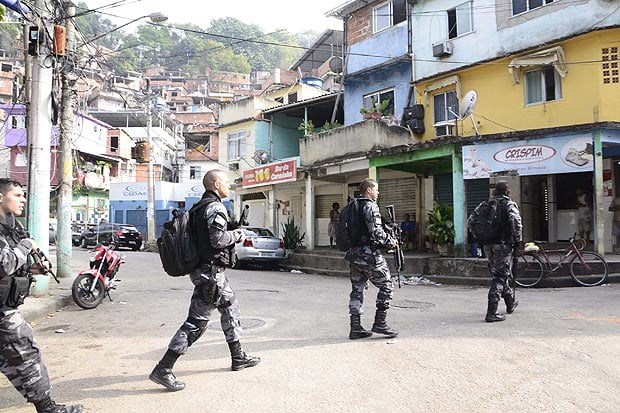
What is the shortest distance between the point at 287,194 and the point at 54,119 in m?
15.4

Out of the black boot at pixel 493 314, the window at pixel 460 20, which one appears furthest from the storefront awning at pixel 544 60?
the black boot at pixel 493 314

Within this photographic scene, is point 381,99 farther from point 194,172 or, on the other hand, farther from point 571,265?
point 194,172

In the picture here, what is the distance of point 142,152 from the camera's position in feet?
111

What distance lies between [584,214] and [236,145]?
1861 centimetres

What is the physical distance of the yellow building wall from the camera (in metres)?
12.7

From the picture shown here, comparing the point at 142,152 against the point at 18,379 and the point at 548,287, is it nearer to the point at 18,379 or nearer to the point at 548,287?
the point at 548,287

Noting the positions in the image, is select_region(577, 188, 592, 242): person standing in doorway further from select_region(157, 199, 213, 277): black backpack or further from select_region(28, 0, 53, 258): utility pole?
select_region(28, 0, 53, 258): utility pole

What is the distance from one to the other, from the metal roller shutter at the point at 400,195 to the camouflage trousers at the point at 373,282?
12.3 m

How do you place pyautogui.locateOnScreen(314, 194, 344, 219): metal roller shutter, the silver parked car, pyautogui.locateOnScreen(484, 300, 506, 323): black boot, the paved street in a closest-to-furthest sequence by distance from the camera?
the paved street
pyautogui.locateOnScreen(484, 300, 506, 323): black boot
the silver parked car
pyautogui.locateOnScreen(314, 194, 344, 219): metal roller shutter

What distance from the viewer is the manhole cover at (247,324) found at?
6219 mm

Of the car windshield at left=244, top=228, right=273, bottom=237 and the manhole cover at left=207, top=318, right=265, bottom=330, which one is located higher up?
the car windshield at left=244, top=228, right=273, bottom=237

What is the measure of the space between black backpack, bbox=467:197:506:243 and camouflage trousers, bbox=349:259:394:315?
5.88ft

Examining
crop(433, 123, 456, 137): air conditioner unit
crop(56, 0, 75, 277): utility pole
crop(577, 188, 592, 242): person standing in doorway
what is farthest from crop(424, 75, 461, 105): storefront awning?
crop(56, 0, 75, 277): utility pole

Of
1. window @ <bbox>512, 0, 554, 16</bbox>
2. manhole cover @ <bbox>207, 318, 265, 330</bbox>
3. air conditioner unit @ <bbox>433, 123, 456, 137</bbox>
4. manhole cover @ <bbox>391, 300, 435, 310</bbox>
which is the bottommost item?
manhole cover @ <bbox>391, 300, 435, 310</bbox>
